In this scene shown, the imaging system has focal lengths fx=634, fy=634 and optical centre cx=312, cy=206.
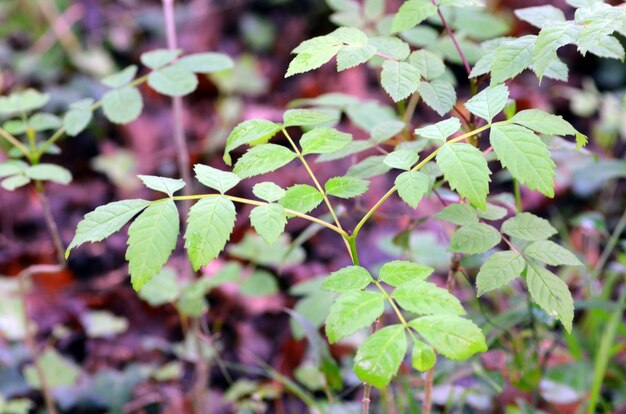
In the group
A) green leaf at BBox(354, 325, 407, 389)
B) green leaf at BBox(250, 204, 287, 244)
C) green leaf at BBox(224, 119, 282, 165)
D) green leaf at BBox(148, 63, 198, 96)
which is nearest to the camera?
green leaf at BBox(354, 325, 407, 389)

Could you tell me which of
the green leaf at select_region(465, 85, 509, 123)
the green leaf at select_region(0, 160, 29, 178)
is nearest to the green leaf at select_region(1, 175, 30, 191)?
the green leaf at select_region(0, 160, 29, 178)

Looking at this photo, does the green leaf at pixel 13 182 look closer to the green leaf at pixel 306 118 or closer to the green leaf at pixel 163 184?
the green leaf at pixel 163 184

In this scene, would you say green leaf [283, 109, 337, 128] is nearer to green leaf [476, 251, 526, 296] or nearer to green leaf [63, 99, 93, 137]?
green leaf [476, 251, 526, 296]

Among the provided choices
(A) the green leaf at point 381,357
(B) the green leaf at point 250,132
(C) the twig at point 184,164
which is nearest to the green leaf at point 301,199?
(B) the green leaf at point 250,132

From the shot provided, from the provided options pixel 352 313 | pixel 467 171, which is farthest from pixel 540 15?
pixel 352 313

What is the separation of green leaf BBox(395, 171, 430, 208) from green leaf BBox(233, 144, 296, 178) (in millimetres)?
160

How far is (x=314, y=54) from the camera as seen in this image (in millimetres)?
895

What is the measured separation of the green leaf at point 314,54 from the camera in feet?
2.86

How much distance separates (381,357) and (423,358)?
59 millimetres

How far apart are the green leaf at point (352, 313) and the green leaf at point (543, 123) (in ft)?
1.02

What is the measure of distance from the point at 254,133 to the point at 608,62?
274 centimetres

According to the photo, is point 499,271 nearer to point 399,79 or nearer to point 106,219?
point 399,79

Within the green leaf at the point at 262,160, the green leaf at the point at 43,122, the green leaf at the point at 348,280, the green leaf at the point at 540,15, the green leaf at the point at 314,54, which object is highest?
the green leaf at the point at 314,54

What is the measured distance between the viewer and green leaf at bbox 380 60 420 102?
35.6 inches
